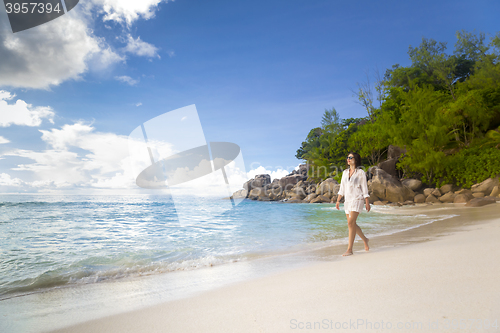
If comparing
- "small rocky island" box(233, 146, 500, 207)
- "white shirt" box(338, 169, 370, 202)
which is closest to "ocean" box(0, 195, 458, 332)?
"white shirt" box(338, 169, 370, 202)

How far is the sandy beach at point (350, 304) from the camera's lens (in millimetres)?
1928

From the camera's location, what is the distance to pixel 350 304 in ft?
7.45

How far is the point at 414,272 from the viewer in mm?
3023

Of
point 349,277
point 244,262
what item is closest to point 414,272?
point 349,277

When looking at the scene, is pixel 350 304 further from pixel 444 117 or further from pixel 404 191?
pixel 444 117

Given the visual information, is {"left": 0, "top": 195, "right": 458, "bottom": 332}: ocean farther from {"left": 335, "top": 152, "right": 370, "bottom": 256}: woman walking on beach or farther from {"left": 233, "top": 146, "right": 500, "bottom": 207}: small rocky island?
{"left": 233, "top": 146, "right": 500, "bottom": 207}: small rocky island

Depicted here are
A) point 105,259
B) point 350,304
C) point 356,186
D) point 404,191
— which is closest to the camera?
point 350,304

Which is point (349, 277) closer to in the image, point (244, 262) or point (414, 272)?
point (414, 272)

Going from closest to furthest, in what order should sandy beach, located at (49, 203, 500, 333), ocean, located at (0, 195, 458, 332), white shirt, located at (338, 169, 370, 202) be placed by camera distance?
1. sandy beach, located at (49, 203, 500, 333)
2. ocean, located at (0, 195, 458, 332)
3. white shirt, located at (338, 169, 370, 202)

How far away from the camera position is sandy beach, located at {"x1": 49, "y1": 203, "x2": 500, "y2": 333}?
193 cm

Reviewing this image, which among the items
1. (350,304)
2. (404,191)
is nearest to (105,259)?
(350,304)

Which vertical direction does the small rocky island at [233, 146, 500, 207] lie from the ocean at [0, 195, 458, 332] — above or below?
below

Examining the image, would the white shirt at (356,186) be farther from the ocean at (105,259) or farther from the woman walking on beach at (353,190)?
the ocean at (105,259)

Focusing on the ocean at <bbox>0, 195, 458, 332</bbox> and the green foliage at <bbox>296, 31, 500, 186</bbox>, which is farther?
the green foliage at <bbox>296, 31, 500, 186</bbox>
